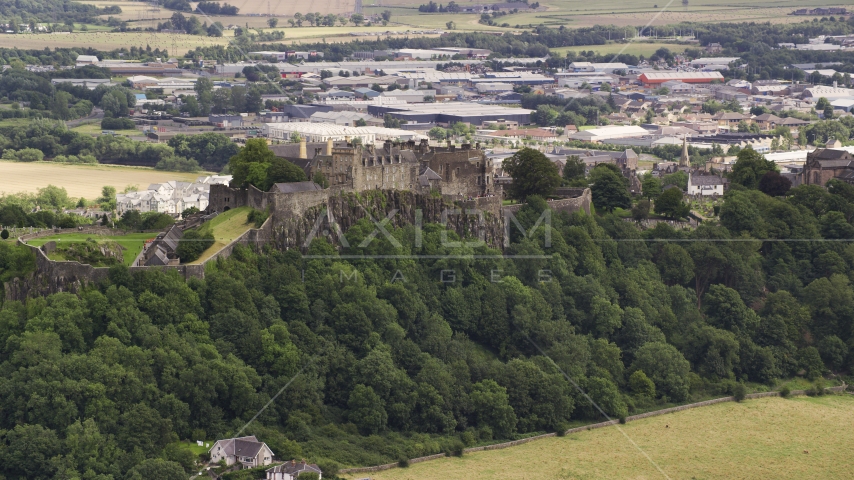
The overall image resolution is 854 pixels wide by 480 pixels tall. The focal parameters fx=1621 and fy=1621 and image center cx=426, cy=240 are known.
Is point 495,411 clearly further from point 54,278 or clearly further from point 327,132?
point 327,132

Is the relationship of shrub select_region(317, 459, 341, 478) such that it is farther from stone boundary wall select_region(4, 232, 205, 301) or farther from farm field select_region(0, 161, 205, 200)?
farm field select_region(0, 161, 205, 200)

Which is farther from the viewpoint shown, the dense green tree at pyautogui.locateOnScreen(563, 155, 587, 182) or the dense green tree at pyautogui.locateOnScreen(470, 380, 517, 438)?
the dense green tree at pyautogui.locateOnScreen(563, 155, 587, 182)

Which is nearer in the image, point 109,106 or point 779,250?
point 779,250

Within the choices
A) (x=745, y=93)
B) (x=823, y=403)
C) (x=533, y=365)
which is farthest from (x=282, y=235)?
(x=745, y=93)

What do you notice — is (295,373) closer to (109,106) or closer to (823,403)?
(823,403)

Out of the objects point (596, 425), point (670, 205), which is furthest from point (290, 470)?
point (670, 205)

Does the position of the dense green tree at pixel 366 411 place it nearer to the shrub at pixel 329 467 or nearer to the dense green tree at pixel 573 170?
the shrub at pixel 329 467

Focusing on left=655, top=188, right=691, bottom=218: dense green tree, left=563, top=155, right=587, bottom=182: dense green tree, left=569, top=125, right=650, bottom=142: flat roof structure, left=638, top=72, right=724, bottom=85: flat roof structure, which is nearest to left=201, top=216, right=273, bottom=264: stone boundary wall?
left=563, top=155, right=587, bottom=182: dense green tree
